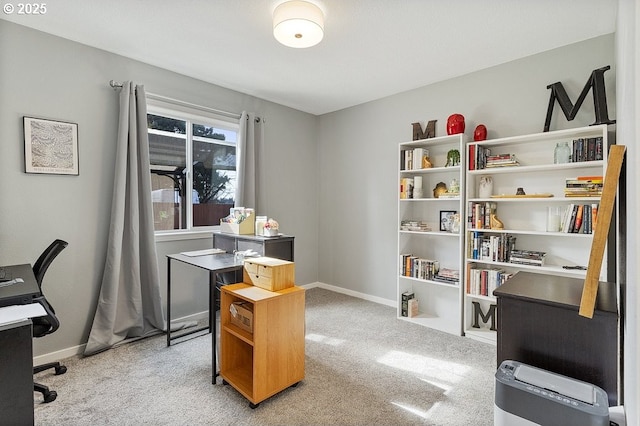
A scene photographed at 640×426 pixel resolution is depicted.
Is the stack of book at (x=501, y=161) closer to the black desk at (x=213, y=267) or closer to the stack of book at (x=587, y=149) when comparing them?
the stack of book at (x=587, y=149)

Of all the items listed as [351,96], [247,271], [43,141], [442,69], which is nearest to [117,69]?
[43,141]

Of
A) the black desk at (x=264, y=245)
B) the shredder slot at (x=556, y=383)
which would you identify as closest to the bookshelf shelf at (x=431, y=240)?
the black desk at (x=264, y=245)

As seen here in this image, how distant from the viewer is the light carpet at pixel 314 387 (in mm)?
1881

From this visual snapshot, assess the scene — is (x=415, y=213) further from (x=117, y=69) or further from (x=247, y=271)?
(x=117, y=69)

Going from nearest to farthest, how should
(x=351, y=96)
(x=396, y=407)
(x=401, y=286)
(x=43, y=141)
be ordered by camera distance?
1. (x=396, y=407)
2. (x=43, y=141)
3. (x=401, y=286)
4. (x=351, y=96)

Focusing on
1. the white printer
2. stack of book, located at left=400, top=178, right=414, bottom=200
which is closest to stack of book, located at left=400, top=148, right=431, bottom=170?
stack of book, located at left=400, top=178, right=414, bottom=200

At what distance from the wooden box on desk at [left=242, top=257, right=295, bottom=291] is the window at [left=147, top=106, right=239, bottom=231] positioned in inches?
61.4

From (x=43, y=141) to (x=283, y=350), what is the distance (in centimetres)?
240

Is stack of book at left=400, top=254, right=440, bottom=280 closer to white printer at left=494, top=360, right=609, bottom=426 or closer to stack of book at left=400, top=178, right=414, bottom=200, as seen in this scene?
stack of book at left=400, top=178, right=414, bottom=200

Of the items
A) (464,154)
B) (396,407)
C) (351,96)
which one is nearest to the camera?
(396,407)

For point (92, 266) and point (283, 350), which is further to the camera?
A: point (92, 266)

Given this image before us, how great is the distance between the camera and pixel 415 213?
3756 millimetres

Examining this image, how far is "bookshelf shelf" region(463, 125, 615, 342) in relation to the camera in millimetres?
2564

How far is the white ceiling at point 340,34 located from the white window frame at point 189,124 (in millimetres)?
369
